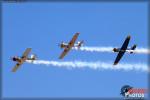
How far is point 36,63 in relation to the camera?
75750 millimetres

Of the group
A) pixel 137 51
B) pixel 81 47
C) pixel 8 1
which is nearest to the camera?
pixel 8 1

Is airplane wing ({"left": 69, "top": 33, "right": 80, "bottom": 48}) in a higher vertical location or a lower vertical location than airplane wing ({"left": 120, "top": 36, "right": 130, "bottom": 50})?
higher

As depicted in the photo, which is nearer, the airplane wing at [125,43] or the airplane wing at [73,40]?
the airplane wing at [125,43]

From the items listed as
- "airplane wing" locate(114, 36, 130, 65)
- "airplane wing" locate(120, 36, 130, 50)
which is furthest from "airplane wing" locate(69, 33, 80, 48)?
"airplane wing" locate(120, 36, 130, 50)

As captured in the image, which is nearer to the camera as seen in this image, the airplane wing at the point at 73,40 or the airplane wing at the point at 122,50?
the airplane wing at the point at 122,50

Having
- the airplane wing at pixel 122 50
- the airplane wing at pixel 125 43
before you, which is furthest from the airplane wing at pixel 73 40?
the airplane wing at pixel 125 43

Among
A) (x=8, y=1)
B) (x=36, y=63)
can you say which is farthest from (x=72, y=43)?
(x=8, y=1)

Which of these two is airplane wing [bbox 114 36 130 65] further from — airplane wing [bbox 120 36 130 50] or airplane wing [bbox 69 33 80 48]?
airplane wing [bbox 69 33 80 48]

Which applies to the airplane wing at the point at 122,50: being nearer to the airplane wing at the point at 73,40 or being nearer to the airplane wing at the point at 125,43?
the airplane wing at the point at 125,43

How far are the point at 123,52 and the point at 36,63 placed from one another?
13470mm

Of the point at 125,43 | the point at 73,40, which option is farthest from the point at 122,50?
the point at 73,40

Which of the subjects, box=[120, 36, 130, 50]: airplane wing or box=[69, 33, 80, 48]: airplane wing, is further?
box=[69, 33, 80, 48]: airplane wing

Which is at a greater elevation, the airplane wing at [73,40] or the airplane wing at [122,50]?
the airplane wing at [73,40]

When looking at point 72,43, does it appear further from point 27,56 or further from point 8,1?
point 8,1
